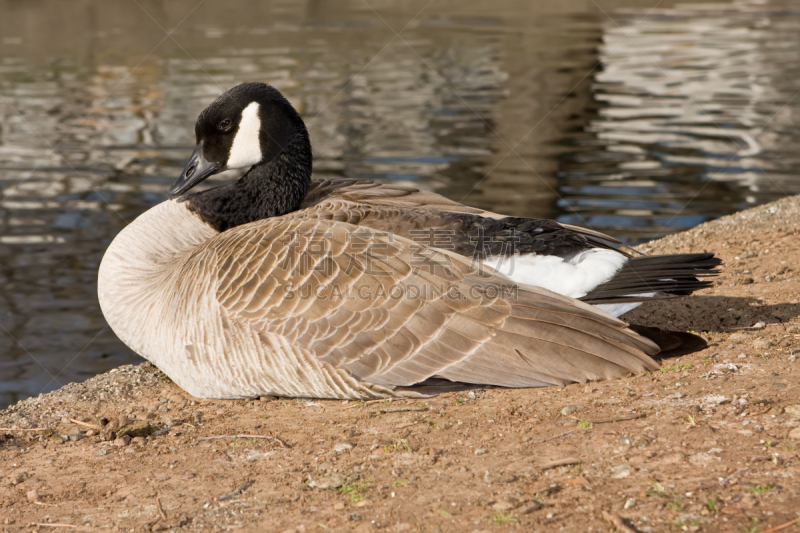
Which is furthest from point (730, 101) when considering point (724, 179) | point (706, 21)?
point (706, 21)

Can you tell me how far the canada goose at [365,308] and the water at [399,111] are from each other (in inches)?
92.9

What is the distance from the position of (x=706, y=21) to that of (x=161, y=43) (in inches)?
763

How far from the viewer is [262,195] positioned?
5836 mm

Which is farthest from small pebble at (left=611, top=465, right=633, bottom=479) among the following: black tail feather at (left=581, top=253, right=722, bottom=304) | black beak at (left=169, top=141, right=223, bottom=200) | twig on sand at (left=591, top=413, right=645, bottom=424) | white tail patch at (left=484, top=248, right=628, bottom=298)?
black beak at (left=169, top=141, right=223, bottom=200)

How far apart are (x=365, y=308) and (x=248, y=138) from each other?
79.0 inches

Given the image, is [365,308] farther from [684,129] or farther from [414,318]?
[684,129]

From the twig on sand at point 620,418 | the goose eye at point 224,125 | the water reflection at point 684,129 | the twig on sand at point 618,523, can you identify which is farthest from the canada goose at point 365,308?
the water reflection at point 684,129

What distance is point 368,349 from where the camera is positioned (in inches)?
185

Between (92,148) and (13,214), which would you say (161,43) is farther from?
(13,214)

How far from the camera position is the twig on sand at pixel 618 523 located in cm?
309

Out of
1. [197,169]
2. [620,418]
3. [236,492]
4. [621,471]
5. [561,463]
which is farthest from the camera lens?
[197,169]

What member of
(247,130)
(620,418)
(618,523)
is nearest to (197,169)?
(247,130)

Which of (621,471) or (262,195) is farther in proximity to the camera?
(262,195)

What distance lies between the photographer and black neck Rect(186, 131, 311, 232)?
5.80m
